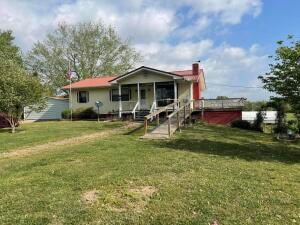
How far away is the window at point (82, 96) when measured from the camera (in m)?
32.6

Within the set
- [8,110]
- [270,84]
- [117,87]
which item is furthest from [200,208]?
[117,87]

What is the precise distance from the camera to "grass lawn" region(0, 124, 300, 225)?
5747 mm

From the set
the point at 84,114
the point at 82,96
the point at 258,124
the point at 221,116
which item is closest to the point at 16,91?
the point at 84,114

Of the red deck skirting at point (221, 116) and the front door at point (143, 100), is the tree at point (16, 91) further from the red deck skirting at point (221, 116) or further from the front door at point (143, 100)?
the red deck skirting at point (221, 116)

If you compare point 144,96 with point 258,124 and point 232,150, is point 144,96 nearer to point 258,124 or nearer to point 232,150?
point 258,124

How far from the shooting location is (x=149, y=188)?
7.23 m

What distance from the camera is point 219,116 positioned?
26.6m

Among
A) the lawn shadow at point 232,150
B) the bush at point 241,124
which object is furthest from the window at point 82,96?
the lawn shadow at point 232,150

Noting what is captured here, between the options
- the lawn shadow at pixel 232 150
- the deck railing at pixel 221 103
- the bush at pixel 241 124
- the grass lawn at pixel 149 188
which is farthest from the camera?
the deck railing at pixel 221 103

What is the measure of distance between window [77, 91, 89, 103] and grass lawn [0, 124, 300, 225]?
68.6 ft

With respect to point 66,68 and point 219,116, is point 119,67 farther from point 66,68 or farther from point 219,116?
point 219,116

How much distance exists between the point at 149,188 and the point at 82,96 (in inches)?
1043

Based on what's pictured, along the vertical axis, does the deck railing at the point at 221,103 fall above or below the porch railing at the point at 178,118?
above

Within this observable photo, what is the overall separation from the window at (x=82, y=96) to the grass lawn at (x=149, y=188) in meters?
20.9
